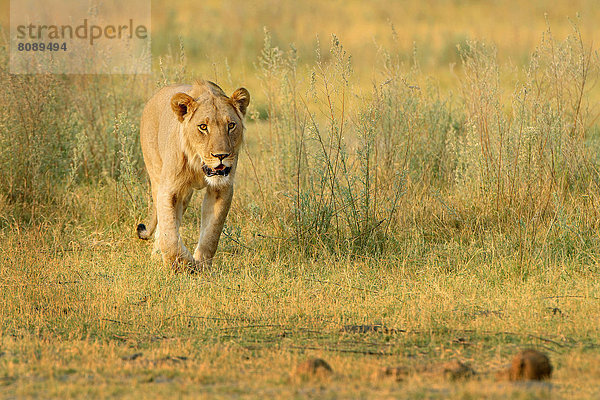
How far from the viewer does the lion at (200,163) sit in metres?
6.70

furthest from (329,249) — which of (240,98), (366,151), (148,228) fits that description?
(148,228)

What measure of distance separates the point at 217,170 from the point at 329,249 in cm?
133

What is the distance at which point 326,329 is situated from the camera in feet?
18.2

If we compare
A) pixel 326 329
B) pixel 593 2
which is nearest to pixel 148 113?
pixel 326 329

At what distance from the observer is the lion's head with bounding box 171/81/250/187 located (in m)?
6.65

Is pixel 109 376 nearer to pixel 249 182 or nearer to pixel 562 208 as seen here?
pixel 562 208

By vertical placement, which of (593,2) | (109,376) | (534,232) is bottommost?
(109,376)

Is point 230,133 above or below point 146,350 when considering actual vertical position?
above

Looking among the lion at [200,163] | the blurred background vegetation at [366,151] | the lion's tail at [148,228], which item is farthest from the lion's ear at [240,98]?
the lion's tail at [148,228]

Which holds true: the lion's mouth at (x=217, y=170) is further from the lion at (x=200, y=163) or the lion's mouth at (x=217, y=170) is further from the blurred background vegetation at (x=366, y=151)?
the blurred background vegetation at (x=366, y=151)

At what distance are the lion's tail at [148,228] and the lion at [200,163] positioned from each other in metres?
0.57

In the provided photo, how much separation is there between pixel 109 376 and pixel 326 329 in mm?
1592

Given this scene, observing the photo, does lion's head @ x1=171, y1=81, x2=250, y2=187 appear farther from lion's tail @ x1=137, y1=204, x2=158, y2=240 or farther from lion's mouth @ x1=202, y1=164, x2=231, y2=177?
lion's tail @ x1=137, y1=204, x2=158, y2=240

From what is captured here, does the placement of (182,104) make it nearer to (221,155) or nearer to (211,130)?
(211,130)
